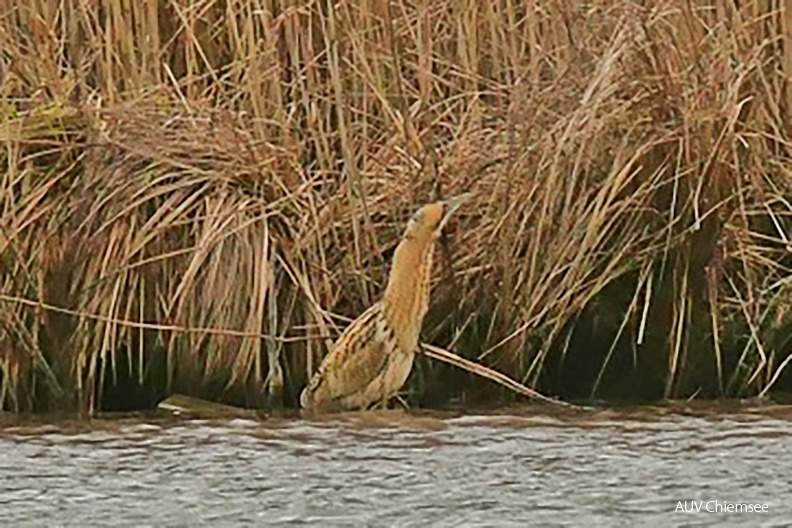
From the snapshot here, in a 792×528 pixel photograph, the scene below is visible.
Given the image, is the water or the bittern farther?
the bittern

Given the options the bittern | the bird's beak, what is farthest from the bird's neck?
the bird's beak

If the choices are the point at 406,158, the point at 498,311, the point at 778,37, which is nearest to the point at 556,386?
the point at 498,311

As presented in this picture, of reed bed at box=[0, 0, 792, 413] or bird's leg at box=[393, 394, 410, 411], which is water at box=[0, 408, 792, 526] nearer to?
bird's leg at box=[393, 394, 410, 411]

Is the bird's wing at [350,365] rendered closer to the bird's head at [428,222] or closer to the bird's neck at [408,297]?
the bird's neck at [408,297]

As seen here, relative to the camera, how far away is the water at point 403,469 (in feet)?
12.6

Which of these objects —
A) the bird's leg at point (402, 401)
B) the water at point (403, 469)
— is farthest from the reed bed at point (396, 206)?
the water at point (403, 469)

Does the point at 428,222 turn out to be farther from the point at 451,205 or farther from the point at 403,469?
the point at 403,469

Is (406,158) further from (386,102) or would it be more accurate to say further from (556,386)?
(556,386)

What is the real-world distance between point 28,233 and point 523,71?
115 cm

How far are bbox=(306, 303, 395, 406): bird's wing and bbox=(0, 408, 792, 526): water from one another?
8 cm

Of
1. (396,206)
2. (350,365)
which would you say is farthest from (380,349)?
(396,206)

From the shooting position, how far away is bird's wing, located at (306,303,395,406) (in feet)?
15.9

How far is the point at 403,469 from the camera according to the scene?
165 inches

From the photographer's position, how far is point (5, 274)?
16.5 ft
